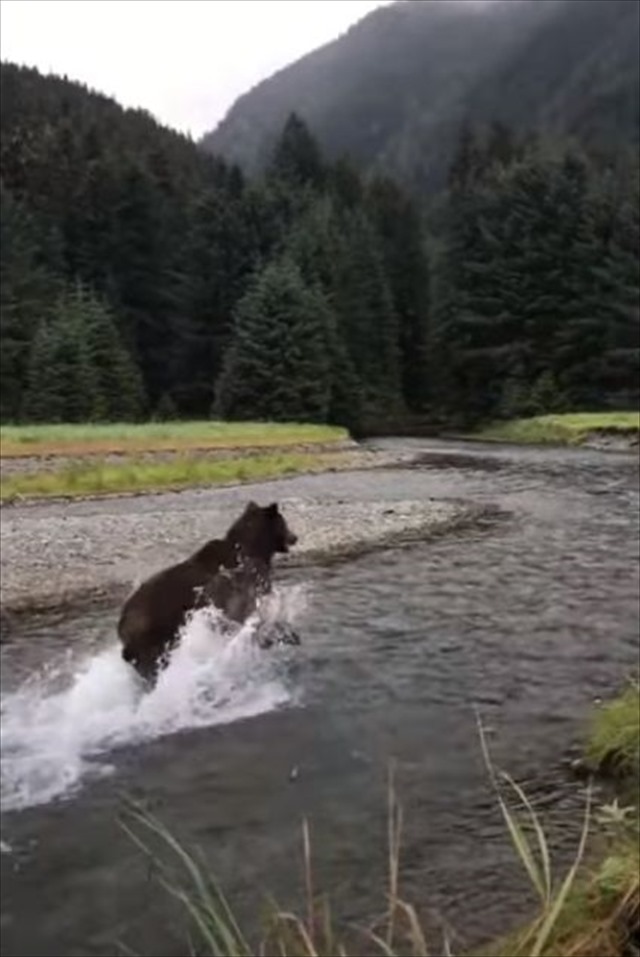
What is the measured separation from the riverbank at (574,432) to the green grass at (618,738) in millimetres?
38973

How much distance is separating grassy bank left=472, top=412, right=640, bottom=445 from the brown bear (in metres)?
39.9

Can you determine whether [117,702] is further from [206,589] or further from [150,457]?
[150,457]

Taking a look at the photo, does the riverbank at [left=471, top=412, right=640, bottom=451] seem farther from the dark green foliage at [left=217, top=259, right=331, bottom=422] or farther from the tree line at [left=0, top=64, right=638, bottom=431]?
the dark green foliage at [left=217, top=259, right=331, bottom=422]

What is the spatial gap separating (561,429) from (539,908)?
171 ft

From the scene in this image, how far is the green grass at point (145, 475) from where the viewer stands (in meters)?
30.8

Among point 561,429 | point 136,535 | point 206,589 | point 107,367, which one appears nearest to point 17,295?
point 107,367

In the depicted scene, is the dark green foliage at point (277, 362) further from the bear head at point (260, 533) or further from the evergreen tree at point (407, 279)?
the bear head at point (260, 533)

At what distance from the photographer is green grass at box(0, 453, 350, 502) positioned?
30797 millimetres

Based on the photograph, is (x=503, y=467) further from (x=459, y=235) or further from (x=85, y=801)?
(x=459, y=235)

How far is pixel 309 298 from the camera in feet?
233

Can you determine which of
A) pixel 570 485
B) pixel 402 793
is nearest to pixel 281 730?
pixel 402 793

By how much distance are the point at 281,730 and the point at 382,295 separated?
246 ft

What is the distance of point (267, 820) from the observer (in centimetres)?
762

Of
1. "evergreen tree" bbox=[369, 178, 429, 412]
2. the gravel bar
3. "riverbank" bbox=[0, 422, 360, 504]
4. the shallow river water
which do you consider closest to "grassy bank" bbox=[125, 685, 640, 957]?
the shallow river water
